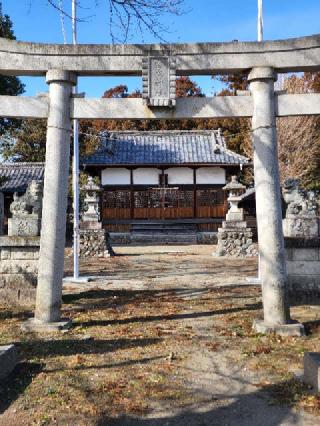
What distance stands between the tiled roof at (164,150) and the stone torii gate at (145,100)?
20692 millimetres

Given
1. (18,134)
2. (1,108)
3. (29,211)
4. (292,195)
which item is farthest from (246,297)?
(18,134)

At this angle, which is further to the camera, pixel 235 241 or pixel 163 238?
pixel 163 238

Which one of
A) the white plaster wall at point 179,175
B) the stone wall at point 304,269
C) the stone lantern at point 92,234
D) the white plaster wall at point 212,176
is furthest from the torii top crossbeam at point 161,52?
the white plaster wall at point 179,175

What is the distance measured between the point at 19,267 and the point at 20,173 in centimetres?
2455

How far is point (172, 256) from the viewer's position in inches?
747

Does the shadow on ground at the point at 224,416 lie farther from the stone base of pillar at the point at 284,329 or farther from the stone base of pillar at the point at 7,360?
the stone base of pillar at the point at 284,329

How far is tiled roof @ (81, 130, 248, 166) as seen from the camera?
27494 millimetres

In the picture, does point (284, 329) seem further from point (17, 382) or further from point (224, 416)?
point (17, 382)

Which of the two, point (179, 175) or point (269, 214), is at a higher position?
point (179, 175)

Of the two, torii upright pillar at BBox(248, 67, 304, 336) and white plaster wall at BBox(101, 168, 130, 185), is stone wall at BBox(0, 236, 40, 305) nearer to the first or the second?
torii upright pillar at BBox(248, 67, 304, 336)

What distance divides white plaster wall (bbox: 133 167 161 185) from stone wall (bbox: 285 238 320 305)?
20.6 meters

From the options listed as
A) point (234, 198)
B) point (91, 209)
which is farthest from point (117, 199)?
point (234, 198)

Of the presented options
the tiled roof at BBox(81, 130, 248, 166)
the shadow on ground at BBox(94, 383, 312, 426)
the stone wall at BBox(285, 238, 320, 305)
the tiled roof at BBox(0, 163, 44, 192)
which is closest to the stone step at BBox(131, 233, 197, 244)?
the tiled roof at BBox(81, 130, 248, 166)

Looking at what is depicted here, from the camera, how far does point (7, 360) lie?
459 centimetres
